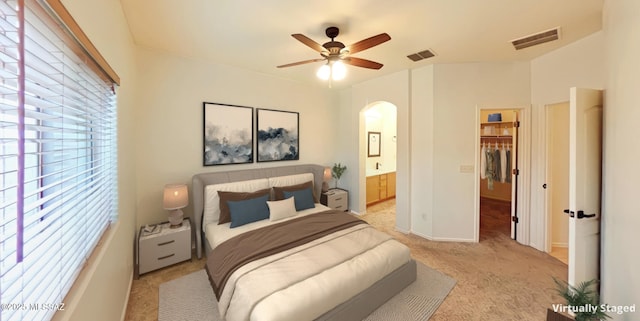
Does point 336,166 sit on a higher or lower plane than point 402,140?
lower

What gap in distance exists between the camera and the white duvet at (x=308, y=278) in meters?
1.53

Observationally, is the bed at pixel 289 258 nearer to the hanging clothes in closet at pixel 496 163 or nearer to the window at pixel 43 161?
the window at pixel 43 161

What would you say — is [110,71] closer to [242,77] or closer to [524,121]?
[242,77]

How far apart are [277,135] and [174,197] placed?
1863mm

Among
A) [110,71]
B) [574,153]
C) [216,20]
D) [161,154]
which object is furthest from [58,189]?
[574,153]

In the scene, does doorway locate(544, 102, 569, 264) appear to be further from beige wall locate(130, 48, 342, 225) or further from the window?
the window

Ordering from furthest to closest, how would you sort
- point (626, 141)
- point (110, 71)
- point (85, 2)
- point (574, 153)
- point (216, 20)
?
point (216, 20) < point (574, 153) < point (110, 71) < point (626, 141) < point (85, 2)

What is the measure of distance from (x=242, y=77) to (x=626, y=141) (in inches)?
159

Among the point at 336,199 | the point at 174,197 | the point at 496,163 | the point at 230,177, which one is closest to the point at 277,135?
the point at 230,177

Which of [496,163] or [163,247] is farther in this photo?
[496,163]

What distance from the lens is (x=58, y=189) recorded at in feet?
3.48

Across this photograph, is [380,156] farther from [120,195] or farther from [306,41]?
[120,195]

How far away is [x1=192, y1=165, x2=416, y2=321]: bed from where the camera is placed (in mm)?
1617

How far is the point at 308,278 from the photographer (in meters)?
1.75
